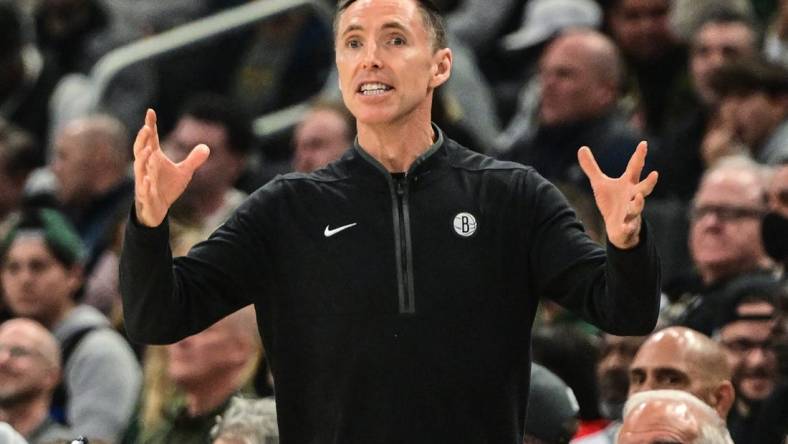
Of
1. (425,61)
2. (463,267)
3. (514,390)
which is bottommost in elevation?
(514,390)

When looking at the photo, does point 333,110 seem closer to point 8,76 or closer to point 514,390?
point 8,76

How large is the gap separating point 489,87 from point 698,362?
4105 mm

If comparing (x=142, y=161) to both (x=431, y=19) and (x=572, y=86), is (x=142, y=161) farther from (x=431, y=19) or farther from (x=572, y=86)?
(x=572, y=86)

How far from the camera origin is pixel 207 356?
6.30 meters

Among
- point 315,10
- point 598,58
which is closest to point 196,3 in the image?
point 315,10

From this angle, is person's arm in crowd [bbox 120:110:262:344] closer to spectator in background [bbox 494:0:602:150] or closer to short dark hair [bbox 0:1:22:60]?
spectator in background [bbox 494:0:602:150]

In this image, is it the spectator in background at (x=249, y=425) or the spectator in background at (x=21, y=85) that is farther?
the spectator in background at (x=21, y=85)

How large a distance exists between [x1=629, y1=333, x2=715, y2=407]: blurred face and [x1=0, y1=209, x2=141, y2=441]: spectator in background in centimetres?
211

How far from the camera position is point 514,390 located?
3.69 metres

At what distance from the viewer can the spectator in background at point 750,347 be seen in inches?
234

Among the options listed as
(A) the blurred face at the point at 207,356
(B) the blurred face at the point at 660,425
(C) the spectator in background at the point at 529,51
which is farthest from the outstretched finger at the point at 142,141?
(C) the spectator in background at the point at 529,51

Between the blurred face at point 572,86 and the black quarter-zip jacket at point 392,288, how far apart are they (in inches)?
158

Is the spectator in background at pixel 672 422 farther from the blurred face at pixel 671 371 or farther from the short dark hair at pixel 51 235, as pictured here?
the short dark hair at pixel 51 235

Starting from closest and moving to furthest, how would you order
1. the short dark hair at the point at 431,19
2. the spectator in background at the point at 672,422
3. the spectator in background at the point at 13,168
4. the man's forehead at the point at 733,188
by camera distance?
the short dark hair at the point at 431,19 < the spectator in background at the point at 672,422 < the man's forehead at the point at 733,188 < the spectator in background at the point at 13,168
